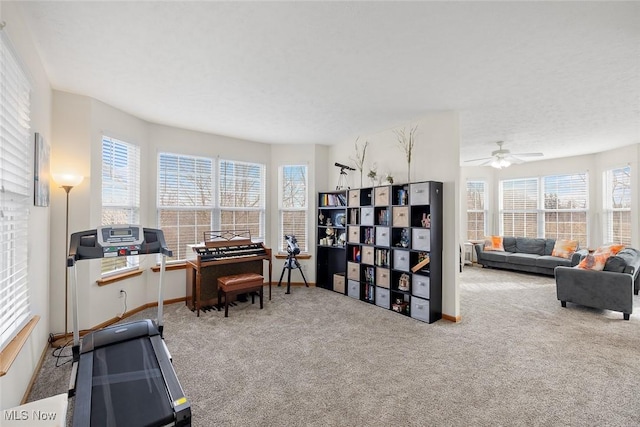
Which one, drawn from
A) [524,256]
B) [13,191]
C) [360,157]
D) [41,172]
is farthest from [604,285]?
[41,172]

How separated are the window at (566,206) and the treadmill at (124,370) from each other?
331 inches

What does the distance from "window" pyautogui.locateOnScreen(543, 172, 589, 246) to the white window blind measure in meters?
7.83

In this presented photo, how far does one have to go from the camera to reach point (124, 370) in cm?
220

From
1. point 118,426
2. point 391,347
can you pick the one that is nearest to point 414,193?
point 391,347

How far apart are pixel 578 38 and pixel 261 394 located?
3.70 m

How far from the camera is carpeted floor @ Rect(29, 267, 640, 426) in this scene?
2.12 m

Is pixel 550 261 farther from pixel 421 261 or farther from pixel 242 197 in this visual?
pixel 242 197

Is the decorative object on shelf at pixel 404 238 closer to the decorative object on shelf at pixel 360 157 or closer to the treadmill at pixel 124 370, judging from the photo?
the decorative object on shelf at pixel 360 157

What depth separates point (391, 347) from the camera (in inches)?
123

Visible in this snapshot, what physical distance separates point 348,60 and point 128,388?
3062 mm

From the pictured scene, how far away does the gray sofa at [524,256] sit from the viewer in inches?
255

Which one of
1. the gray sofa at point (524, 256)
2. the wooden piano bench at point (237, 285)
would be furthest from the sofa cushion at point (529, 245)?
the wooden piano bench at point (237, 285)

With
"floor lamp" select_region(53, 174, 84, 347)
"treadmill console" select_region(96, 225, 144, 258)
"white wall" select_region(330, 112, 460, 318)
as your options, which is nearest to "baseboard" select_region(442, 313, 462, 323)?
"white wall" select_region(330, 112, 460, 318)

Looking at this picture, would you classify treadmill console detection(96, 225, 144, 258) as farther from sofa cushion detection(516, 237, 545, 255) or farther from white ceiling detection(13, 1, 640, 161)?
sofa cushion detection(516, 237, 545, 255)
